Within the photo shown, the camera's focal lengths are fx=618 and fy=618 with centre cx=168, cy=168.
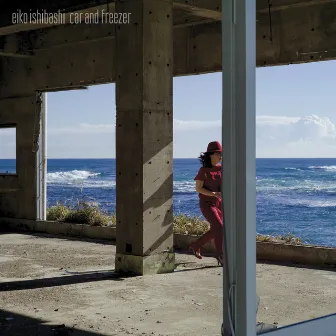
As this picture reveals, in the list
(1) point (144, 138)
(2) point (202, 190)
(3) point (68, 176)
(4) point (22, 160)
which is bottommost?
(3) point (68, 176)

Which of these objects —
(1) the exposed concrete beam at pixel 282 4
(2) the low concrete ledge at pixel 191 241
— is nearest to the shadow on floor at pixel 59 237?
(2) the low concrete ledge at pixel 191 241

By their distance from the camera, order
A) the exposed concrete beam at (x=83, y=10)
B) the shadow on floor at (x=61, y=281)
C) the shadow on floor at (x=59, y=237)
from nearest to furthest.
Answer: the shadow on floor at (x=61, y=281) < the exposed concrete beam at (x=83, y=10) < the shadow on floor at (x=59, y=237)

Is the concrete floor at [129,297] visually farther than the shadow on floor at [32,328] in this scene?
Yes

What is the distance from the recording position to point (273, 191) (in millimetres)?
52031

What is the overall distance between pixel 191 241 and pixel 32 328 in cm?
544

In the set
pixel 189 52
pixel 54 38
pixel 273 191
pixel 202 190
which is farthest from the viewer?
pixel 273 191

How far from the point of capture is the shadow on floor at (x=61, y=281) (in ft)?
26.3

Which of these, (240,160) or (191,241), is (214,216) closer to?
(191,241)

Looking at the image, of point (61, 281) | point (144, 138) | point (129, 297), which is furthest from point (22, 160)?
point (129, 297)

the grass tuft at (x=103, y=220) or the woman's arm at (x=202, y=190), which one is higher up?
the woman's arm at (x=202, y=190)

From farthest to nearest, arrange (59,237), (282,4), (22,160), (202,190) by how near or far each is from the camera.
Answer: (22,160) → (59,237) → (282,4) → (202,190)

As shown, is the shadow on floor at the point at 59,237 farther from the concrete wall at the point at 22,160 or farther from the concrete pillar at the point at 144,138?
the concrete pillar at the point at 144,138

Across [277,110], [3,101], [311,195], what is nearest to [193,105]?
[277,110]

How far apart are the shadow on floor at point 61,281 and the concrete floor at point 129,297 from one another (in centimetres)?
1
